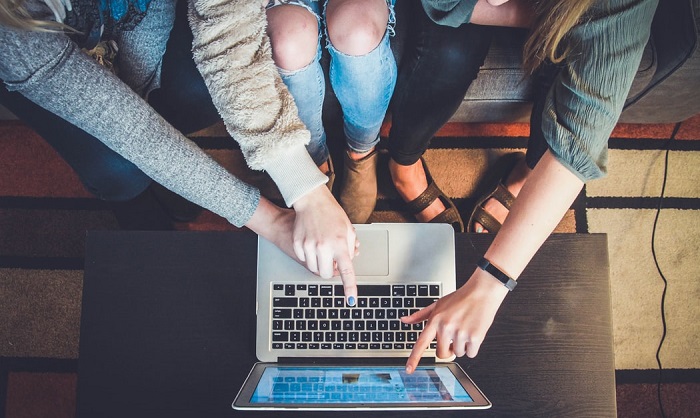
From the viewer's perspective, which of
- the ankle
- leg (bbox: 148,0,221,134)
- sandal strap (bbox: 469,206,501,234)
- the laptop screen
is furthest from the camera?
sandal strap (bbox: 469,206,501,234)

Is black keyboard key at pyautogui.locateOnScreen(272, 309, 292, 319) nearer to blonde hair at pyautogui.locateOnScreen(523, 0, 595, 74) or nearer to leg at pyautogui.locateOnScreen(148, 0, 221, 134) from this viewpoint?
leg at pyautogui.locateOnScreen(148, 0, 221, 134)

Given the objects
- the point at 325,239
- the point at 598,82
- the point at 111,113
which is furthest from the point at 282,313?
the point at 598,82

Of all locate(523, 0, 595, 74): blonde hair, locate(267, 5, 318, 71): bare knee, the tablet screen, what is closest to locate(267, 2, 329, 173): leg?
locate(267, 5, 318, 71): bare knee

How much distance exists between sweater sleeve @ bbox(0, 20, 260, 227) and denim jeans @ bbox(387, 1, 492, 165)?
42cm

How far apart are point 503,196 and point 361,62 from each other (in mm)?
603

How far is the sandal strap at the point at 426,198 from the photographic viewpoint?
50.3 inches

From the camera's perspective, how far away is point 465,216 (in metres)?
1.34

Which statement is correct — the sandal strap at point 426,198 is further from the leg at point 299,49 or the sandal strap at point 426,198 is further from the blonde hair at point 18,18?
the blonde hair at point 18,18

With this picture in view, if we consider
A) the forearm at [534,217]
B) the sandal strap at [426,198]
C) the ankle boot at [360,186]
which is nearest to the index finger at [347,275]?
the forearm at [534,217]

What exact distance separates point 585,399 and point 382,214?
72 cm

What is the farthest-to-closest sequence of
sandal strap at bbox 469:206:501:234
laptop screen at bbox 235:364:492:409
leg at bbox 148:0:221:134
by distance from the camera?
sandal strap at bbox 469:206:501:234, leg at bbox 148:0:221:134, laptop screen at bbox 235:364:492:409

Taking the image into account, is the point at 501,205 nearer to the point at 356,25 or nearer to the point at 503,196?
the point at 503,196

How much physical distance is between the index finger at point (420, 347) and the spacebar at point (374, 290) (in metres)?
0.10

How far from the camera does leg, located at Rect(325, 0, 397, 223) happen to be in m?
0.86
